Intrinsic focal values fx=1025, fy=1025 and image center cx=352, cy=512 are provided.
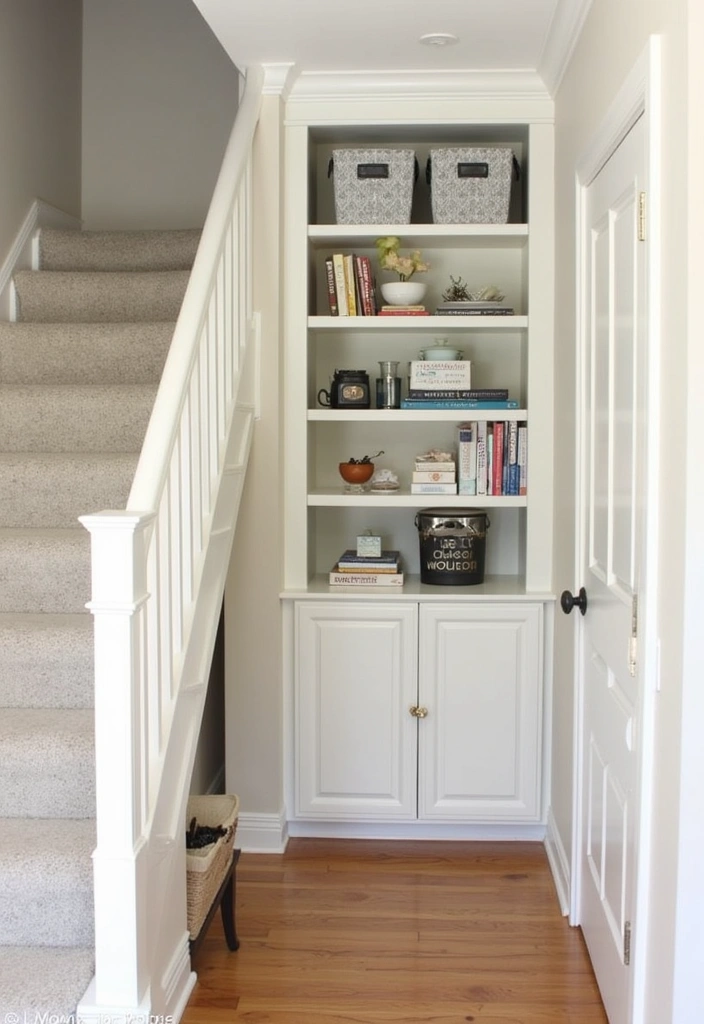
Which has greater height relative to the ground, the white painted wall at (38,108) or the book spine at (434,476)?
the white painted wall at (38,108)

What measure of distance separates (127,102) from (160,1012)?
362 centimetres

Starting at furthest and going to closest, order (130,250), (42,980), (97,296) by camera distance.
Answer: (130,250), (97,296), (42,980)

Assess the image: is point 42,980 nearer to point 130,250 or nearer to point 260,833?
point 260,833

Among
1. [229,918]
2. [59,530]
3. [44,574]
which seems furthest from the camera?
[59,530]

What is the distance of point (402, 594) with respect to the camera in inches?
133

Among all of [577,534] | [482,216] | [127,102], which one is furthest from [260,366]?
[127,102]

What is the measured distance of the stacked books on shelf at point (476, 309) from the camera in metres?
3.43

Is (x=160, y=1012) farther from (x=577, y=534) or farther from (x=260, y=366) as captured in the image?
(x=260, y=366)

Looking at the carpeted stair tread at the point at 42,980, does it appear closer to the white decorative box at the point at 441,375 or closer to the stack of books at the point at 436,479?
the stack of books at the point at 436,479

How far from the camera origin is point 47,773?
7.75ft

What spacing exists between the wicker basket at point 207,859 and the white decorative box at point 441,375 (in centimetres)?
149

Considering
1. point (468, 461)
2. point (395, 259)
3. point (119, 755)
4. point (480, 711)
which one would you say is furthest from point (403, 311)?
point (119, 755)

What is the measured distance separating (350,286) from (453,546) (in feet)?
3.10

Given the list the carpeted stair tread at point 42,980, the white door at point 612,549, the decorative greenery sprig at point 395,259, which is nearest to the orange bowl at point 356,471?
the decorative greenery sprig at point 395,259
